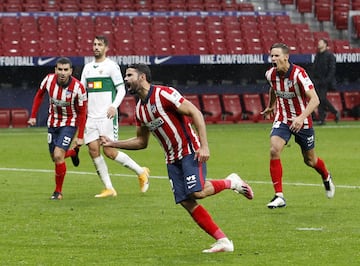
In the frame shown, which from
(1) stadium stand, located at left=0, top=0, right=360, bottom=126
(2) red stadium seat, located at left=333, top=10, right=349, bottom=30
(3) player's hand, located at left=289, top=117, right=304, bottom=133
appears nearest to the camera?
(3) player's hand, located at left=289, top=117, right=304, bottom=133

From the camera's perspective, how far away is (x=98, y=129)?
15531 millimetres


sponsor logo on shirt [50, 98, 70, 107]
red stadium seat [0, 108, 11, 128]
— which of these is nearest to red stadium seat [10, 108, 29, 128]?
red stadium seat [0, 108, 11, 128]

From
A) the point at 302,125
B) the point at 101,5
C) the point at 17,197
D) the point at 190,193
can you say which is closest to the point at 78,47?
the point at 101,5

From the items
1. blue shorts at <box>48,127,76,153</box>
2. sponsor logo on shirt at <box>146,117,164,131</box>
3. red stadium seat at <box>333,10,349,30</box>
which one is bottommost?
red stadium seat at <box>333,10,349,30</box>

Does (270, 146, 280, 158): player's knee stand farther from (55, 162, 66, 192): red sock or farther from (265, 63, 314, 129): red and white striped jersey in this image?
(55, 162, 66, 192): red sock

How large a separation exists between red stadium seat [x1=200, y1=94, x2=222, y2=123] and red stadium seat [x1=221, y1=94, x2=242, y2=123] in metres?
0.22

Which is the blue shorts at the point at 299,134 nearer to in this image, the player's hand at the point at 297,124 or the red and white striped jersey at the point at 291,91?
the red and white striped jersey at the point at 291,91

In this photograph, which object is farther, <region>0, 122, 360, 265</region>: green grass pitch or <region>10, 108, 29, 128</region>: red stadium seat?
<region>10, 108, 29, 128</region>: red stadium seat

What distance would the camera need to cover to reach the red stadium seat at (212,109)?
3306 cm

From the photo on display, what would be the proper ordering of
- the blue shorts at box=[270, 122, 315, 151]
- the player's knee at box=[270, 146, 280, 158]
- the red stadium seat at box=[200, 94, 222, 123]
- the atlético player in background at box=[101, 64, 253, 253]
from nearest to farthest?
1. the atlético player in background at box=[101, 64, 253, 253]
2. the player's knee at box=[270, 146, 280, 158]
3. the blue shorts at box=[270, 122, 315, 151]
4. the red stadium seat at box=[200, 94, 222, 123]

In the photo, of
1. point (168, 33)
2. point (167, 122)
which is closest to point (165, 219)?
point (167, 122)

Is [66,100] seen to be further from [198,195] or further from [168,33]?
[168,33]

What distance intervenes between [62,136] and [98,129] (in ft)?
2.85

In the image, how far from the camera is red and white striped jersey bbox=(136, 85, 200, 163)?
1002 cm
